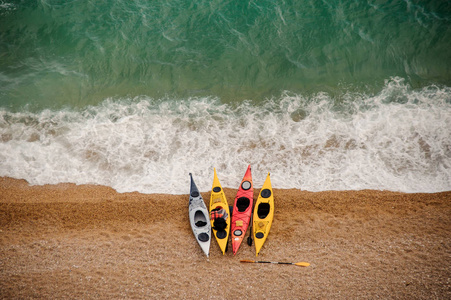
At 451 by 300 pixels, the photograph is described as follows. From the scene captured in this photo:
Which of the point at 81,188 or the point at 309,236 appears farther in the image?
the point at 81,188

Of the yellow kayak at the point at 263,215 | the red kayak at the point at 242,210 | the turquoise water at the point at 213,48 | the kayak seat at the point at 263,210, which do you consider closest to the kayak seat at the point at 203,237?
the red kayak at the point at 242,210

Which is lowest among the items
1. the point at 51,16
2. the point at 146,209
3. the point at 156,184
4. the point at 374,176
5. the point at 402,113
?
the point at 146,209

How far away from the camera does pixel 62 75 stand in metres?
15.2

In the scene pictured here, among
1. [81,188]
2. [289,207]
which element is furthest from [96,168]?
[289,207]

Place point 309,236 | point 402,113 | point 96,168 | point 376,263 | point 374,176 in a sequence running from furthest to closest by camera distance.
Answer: point 402,113
point 96,168
point 374,176
point 309,236
point 376,263

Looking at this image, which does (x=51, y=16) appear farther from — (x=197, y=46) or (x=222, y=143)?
(x=222, y=143)

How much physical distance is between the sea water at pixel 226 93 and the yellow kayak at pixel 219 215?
0.89 meters

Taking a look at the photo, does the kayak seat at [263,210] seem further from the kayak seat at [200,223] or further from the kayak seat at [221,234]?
the kayak seat at [200,223]

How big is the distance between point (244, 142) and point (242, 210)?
3.31m

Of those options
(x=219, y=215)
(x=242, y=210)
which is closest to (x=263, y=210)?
(x=242, y=210)

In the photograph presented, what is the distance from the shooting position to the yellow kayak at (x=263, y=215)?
30.4 ft

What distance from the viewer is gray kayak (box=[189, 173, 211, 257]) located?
9.32 meters

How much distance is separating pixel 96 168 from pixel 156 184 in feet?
8.13

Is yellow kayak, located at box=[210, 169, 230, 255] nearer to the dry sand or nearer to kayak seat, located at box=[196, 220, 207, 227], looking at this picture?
kayak seat, located at box=[196, 220, 207, 227]
